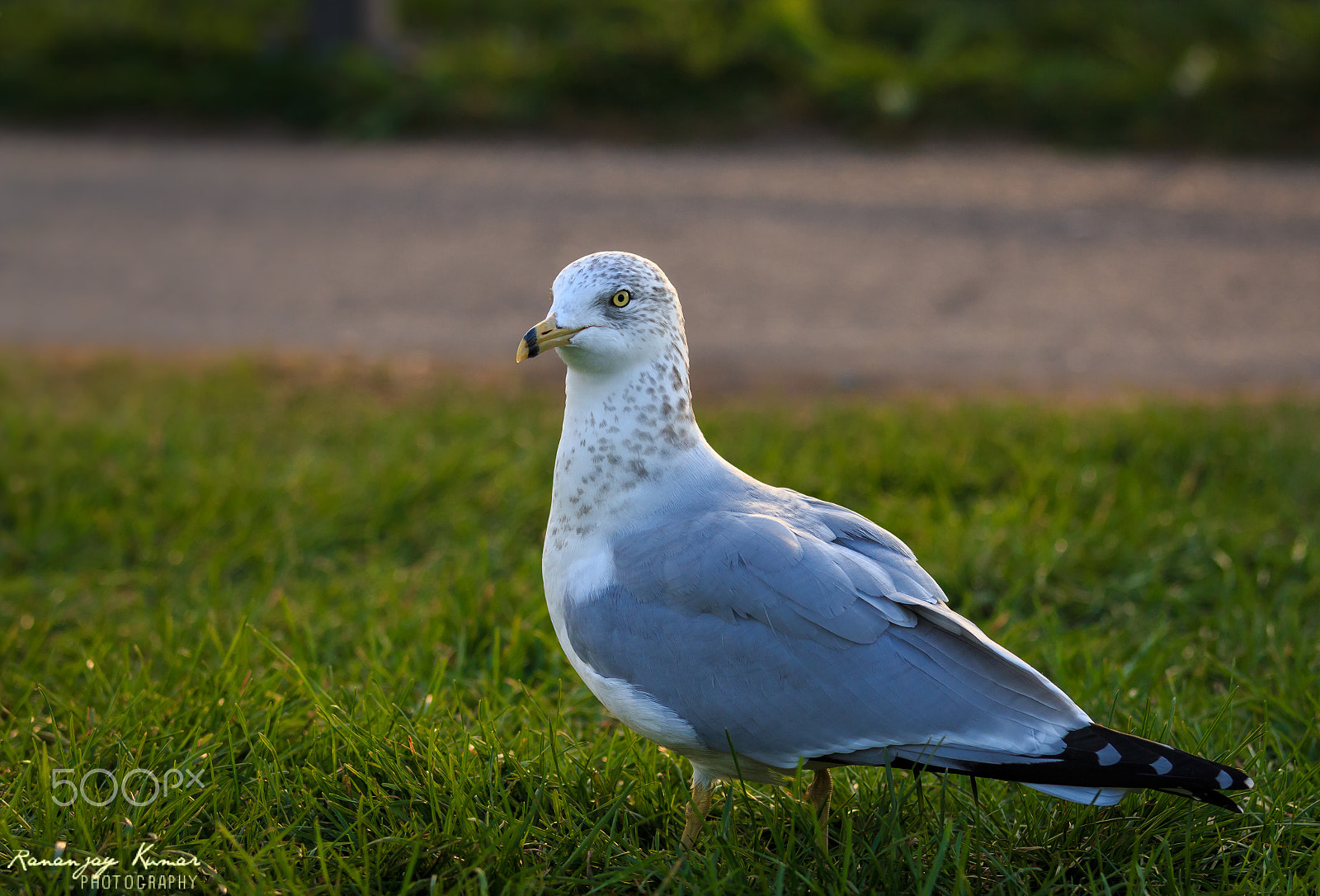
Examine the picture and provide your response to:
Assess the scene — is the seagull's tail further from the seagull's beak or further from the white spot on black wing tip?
the seagull's beak

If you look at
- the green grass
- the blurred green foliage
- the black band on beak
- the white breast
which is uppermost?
the blurred green foliage

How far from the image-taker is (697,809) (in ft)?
8.57

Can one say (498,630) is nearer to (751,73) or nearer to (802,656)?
(802,656)

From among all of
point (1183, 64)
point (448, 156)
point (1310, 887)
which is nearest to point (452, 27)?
point (448, 156)

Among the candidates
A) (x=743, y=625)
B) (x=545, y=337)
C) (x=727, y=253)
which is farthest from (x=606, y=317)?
(x=727, y=253)

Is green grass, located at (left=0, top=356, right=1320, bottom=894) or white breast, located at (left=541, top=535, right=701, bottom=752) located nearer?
white breast, located at (left=541, top=535, right=701, bottom=752)

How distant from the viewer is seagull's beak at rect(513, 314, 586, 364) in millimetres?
2482

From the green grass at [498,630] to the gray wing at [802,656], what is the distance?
10.2 inches

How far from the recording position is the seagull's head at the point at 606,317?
99.3 inches

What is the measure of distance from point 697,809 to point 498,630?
3.31 ft

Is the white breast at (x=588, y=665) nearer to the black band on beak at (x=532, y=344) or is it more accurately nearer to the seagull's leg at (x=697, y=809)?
the seagull's leg at (x=697, y=809)

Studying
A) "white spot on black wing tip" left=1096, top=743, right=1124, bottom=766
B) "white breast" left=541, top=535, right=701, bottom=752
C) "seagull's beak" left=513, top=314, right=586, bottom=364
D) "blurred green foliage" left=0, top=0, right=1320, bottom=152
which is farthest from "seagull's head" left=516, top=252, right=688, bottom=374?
"blurred green foliage" left=0, top=0, right=1320, bottom=152

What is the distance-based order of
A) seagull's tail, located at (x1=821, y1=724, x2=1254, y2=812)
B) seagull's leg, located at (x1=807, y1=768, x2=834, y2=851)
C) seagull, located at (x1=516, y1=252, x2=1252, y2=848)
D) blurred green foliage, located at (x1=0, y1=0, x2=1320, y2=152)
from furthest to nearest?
blurred green foliage, located at (x1=0, y1=0, x2=1320, y2=152)
seagull's leg, located at (x1=807, y1=768, x2=834, y2=851)
seagull, located at (x1=516, y1=252, x2=1252, y2=848)
seagull's tail, located at (x1=821, y1=724, x2=1254, y2=812)

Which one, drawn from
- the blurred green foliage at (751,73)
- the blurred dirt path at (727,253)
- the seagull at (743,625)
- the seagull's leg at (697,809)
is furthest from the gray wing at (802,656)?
the blurred green foliage at (751,73)
